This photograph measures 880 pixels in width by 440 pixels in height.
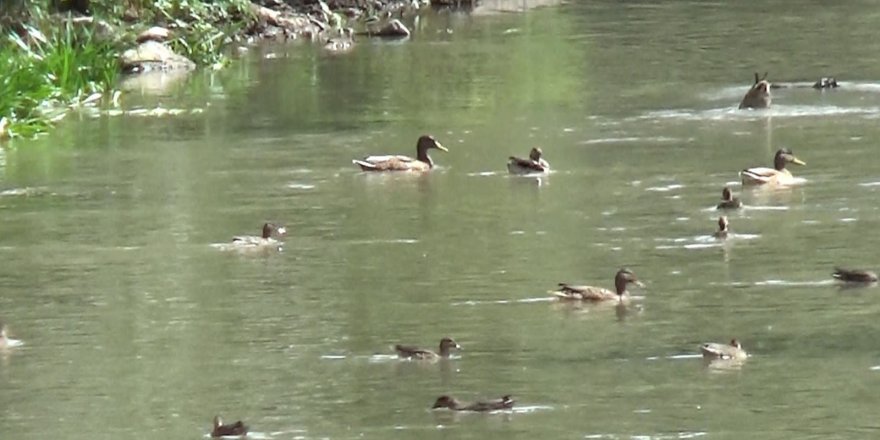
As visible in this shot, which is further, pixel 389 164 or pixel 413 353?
pixel 389 164

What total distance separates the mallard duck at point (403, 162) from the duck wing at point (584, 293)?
248 inches

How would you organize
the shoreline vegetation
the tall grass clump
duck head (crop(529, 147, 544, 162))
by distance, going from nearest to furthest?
1. duck head (crop(529, 147, 544, 162))
2. the tall grass clump
3. the shoreline vegetation

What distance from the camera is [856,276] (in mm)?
14914

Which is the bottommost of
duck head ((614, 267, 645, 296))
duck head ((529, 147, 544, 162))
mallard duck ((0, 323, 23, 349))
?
mallard duck ((0, 323, 23, 349))

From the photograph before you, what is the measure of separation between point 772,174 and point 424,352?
6.82 m

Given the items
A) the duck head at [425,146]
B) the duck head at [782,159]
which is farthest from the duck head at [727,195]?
the duck head at [425,146]

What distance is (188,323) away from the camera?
14.8 metres

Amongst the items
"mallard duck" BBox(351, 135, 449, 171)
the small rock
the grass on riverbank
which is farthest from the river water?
the small rock

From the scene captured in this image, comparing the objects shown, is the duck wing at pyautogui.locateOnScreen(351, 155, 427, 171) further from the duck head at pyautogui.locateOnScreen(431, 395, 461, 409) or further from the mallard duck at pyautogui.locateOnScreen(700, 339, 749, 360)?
the duck head at pyautogui.locateOnScreen(431, 395, 461, 409)

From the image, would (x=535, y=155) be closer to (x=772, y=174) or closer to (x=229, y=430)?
(x=772, y=174)

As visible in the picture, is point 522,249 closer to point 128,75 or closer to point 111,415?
point 111,415

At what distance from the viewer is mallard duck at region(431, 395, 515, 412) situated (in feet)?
A: 38.9

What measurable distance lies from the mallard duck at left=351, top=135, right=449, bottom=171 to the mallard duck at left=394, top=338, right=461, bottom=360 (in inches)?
307

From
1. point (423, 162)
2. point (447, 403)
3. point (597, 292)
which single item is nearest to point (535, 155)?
point (423, 162)
